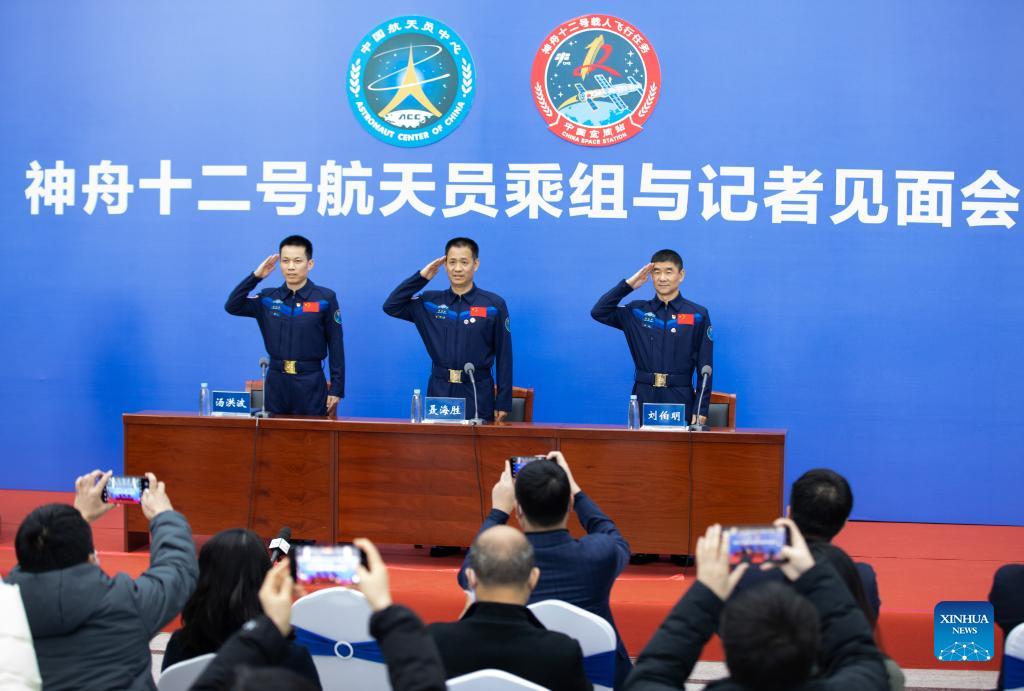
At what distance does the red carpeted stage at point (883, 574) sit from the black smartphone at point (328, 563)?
7.52ft

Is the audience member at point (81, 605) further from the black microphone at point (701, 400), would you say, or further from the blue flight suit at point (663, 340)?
the blue flight suit at point (663, 340)

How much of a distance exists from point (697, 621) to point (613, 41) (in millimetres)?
4497

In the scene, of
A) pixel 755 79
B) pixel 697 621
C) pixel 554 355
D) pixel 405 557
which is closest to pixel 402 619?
pixel 697 621

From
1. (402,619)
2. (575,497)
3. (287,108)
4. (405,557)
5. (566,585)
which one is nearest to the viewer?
(402,619)

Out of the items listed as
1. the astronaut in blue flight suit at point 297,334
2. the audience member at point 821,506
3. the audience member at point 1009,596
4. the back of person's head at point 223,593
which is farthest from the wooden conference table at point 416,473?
the back of person's head at point 223,593

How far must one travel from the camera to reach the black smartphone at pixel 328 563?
1.52 meters

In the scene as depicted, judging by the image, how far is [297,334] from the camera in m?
4.94

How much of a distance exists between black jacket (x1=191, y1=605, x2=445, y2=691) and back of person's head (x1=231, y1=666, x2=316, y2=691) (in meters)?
0.18

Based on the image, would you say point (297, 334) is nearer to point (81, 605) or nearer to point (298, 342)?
point (298, 342)

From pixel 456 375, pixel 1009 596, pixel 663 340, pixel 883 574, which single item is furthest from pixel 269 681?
pixel 663 340

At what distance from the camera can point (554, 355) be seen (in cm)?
575

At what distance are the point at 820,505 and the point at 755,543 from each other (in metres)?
0.57

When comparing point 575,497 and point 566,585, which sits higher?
point 575,497

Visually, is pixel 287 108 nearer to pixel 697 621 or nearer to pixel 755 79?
pixel 755 79
